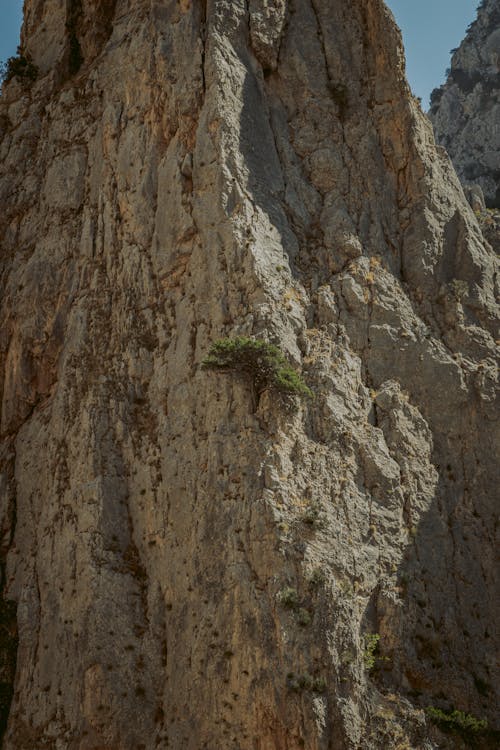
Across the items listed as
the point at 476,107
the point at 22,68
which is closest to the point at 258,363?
the point at 22,68

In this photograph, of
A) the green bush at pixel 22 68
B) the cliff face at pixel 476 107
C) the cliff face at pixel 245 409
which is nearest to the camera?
the cliff face at pixel 245 409

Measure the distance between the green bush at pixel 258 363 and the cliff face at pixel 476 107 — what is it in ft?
144

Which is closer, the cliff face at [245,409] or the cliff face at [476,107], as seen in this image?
the cliff face at [245,409]

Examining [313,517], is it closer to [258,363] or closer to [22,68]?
[258,363]

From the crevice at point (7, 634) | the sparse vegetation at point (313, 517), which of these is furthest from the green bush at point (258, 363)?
the crevice at point (7, 634)

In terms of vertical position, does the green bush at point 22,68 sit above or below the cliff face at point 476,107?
below

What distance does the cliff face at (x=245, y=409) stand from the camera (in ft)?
73.4

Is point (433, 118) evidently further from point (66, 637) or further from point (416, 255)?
point (66, 637)

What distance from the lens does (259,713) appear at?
69.1 ft

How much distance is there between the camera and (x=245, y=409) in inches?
962

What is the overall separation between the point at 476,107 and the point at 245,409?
54.9m

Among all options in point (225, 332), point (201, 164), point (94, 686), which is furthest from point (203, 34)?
point (94, 686)

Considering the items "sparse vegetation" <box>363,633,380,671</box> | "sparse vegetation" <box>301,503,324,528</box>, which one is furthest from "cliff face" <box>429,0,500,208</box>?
"sparse vegetation" <box>363,633,380,671</box>

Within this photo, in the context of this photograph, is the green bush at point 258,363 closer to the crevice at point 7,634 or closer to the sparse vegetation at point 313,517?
the sparse vegetation at point 313,517
